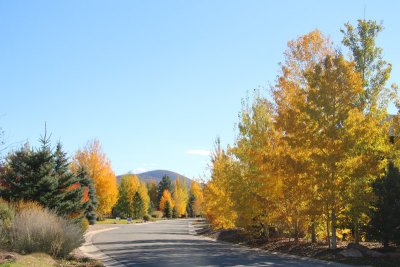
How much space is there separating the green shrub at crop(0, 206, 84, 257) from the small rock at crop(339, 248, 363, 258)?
10.9 m

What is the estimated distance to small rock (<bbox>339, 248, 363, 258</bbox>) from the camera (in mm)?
14016

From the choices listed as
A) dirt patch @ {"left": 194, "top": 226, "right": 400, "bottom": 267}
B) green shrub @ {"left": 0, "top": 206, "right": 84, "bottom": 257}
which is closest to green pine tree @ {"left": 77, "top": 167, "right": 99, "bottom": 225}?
dirt patch @ {"left": 194, "top": 226, "right": 400, "bottom": 267}

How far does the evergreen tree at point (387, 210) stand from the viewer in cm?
1386

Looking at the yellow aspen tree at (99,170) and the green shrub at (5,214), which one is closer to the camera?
the green shrub at (5,214)

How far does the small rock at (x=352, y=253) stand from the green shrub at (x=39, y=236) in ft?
35.6

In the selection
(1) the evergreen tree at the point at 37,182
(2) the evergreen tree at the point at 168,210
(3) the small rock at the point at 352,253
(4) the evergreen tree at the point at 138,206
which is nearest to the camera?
(3) the small rock at the point at 352,253

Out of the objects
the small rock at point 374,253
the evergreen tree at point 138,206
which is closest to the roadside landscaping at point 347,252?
the small rock at point 374,253

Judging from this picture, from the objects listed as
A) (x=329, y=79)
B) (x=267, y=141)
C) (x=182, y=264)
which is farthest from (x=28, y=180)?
(x=329, y=79)

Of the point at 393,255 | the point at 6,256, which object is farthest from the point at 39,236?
the point at 393,255

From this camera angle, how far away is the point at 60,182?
880 inches

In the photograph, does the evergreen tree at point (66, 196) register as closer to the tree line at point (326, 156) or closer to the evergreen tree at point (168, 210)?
the tree line at point (326, 156)

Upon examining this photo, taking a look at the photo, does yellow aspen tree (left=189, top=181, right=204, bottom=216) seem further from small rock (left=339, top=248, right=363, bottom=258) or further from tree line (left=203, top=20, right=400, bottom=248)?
small rock (left=339, top=248, right=363, bottom=258)

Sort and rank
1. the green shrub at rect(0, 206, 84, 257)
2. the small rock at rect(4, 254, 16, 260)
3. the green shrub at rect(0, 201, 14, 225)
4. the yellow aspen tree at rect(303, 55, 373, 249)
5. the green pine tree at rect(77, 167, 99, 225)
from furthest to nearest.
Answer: the green pine tree at rect(77, 167, 99, 225), the yellow aspen tree at rect(303, 55, 373, 249), the green shrub at rect(0, 201, 14, 225), the green shrub at rect(0, 206, 84, 257), the small rock at rect(4, 254, 16, 260)

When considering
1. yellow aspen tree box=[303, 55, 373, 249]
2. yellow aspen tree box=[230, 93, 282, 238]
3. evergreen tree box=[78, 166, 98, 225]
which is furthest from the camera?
evergreen tree box=[78, 166, 98, 225]
